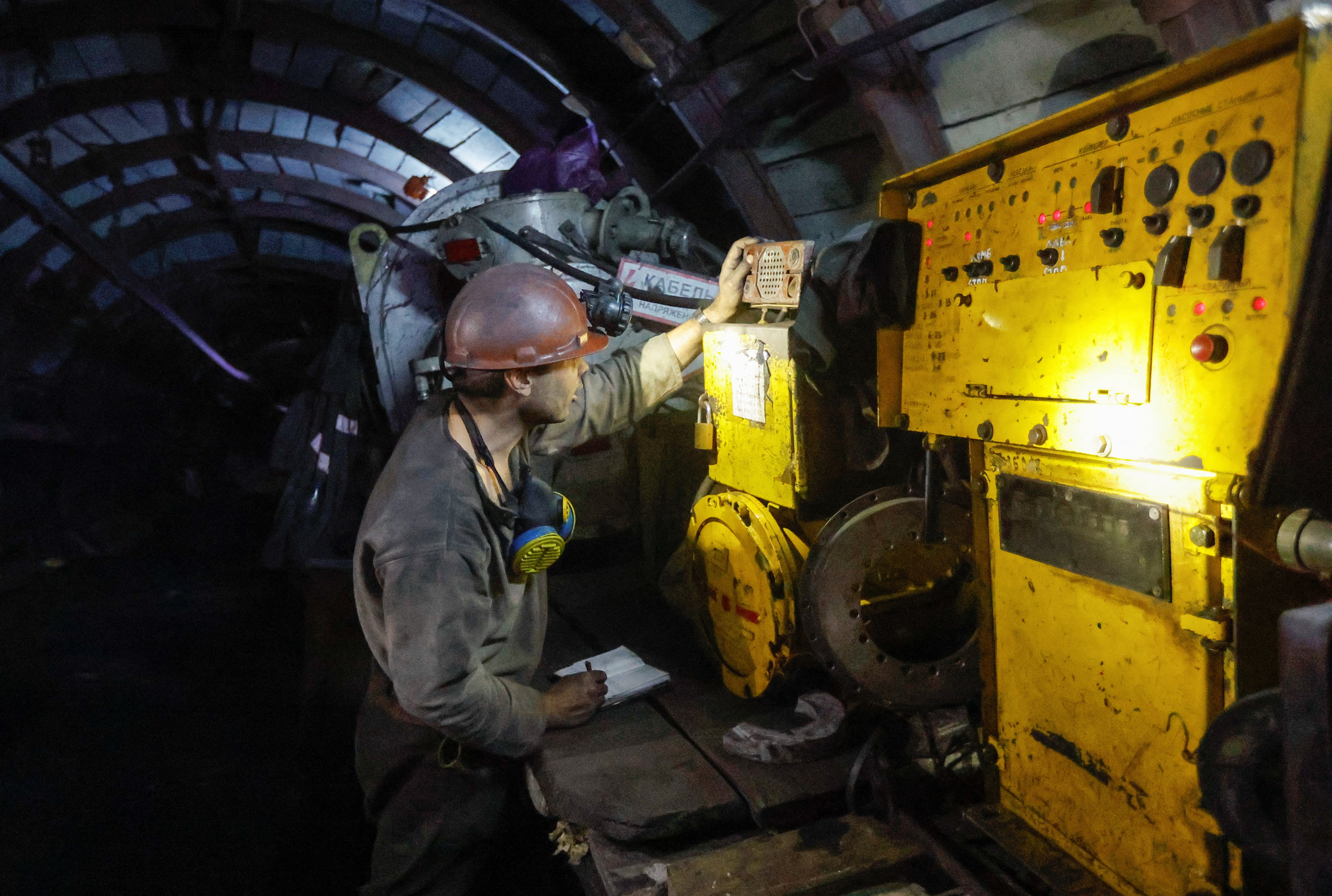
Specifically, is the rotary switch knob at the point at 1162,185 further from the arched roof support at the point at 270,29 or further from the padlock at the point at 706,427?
the arched roof support at the point at 270,29

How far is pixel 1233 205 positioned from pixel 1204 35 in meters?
1.67

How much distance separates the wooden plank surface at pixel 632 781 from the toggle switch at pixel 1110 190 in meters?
1.81

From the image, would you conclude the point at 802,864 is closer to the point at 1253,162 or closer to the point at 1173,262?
the point at 1173,262

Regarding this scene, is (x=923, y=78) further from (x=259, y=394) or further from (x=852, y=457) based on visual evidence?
(x=259, y=394)

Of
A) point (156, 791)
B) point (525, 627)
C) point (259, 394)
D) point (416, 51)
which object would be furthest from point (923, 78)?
point (259, 394)

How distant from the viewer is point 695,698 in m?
2.95

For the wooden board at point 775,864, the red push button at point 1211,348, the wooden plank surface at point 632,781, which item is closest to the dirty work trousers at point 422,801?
the wooden plank surface at point 632,781

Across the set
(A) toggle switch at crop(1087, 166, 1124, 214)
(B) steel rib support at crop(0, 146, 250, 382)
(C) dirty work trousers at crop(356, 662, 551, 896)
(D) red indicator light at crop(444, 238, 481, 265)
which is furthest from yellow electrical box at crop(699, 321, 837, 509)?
(B) steel rib support at crop(0, 146, 250, 382)

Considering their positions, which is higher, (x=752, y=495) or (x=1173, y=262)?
(x=1173, y=262)

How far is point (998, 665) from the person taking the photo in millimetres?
2037

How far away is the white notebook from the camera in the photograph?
9.61 feet

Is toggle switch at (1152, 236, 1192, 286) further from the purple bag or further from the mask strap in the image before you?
the purple bag

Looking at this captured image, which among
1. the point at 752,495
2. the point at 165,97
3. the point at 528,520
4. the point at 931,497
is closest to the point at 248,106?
the point at 165,97

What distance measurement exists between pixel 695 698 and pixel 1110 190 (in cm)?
215
